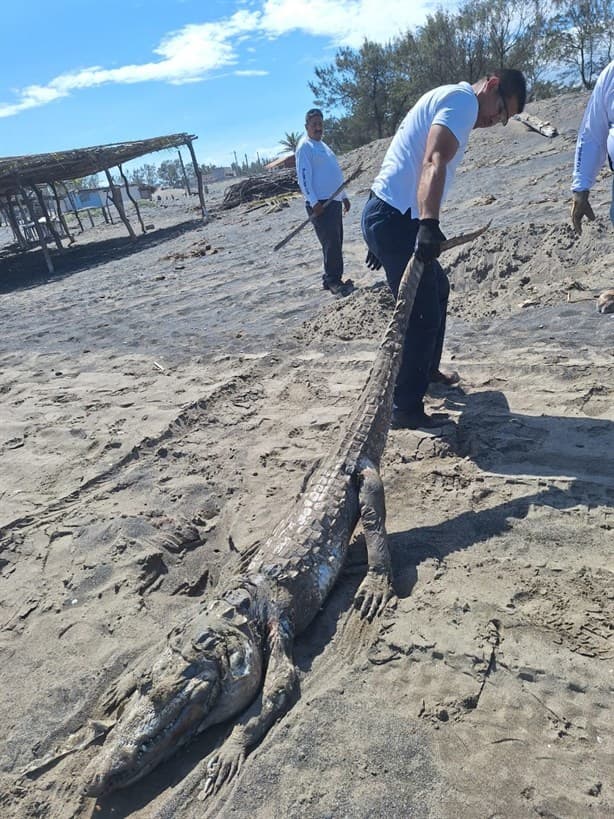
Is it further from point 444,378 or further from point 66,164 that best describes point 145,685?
point 66,164

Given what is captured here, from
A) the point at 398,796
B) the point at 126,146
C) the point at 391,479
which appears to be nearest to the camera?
the point at 398,796

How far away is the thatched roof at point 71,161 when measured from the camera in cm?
1599

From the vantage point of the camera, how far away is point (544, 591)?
2609 millimetres

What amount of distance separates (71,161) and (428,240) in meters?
17.3

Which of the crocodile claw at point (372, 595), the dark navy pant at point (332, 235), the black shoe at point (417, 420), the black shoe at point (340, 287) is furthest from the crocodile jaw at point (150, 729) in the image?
the dark navy pant at point (332, 235)

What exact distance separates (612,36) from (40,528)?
3584cm

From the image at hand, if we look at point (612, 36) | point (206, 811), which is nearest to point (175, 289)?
point (206, 811)

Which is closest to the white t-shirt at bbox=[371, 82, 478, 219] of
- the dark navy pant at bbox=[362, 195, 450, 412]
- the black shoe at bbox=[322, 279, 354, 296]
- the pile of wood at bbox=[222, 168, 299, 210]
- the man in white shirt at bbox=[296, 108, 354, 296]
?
the dark navy pant at bbox=[362, 195, 450, 412]

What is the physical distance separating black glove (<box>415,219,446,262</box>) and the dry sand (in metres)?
1.33

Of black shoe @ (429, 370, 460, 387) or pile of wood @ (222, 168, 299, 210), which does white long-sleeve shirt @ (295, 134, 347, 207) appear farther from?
pile of wood @ (222, 168, 299, 210)

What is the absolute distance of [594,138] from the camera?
4047 millimetres

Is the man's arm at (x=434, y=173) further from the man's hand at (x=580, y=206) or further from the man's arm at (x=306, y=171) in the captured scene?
the man's arm at (x=306, y=171)

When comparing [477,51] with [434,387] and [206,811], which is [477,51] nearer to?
[434,387]

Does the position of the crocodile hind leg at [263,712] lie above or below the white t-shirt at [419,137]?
below
